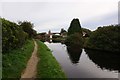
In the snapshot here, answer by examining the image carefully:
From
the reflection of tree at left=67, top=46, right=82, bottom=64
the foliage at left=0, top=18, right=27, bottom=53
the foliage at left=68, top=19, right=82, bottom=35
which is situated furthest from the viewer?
the foliage at left=68, top=19, right=82, bottom=35

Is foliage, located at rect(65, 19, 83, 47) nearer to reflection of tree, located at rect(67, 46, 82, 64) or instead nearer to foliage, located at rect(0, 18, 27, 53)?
reflection of tree, located at rect(67, 46, 82, 64)

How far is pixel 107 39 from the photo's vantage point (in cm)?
3441

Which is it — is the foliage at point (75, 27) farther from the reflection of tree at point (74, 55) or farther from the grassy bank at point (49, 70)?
the grassy bank at point (49, 70)

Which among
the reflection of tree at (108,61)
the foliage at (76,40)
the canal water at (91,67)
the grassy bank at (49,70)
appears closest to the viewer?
the grassy bank at (49,70)

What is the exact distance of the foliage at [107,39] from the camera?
107 ft

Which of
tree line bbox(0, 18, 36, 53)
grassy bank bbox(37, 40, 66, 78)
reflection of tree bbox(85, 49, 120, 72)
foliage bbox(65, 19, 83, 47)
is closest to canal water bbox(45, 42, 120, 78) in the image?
reflection of tree bbox(85, 49, 120, 72)

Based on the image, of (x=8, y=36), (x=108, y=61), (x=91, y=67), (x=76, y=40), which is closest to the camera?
(x=8, y=36)

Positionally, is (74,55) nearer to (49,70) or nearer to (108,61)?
(108,61)

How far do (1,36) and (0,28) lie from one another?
22.4 inches

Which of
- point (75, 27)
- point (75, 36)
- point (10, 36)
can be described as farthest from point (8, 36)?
point (75, 27)

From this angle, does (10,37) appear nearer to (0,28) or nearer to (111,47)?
(0,28)

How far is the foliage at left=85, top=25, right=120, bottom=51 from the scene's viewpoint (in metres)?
32.5

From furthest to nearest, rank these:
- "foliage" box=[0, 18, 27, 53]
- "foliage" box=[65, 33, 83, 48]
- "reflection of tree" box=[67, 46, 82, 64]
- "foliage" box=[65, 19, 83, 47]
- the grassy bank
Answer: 1. "foliage" box=[65, 19, 83, 47]
2. "foliage" box=[65, 33, 83, 48]
3. "reflection of tree" box=[67, 46, 82, 64]
4. "foliage" box=[0, 18, 27, 53]
5. the grassy bank

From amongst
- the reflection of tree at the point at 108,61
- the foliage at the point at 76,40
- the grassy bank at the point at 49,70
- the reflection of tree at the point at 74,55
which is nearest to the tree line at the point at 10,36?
the grassy bank at the point at 49,70
